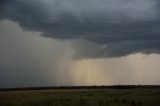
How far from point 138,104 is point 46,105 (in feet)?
33.3

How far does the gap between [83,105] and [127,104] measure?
4.94 meters

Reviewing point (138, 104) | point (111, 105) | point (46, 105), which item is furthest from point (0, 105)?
point (138, 104)

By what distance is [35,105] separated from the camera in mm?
46156

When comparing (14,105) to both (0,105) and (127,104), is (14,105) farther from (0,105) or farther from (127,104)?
(127,104)

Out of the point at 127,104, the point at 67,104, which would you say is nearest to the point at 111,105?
the point at 127,104

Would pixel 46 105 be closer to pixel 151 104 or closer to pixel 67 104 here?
pixel 67 104

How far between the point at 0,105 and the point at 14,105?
1.58 meters

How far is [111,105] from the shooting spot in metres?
45.9

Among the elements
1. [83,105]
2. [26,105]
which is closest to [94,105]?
[83,105]

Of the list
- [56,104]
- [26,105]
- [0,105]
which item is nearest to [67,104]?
[56,104]

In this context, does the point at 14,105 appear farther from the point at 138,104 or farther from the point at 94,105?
the point at 138,104

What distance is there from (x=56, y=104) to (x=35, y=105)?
7.73ft

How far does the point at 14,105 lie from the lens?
1854 inches

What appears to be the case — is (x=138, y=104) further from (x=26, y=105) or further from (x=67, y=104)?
(x=26, y=105)
